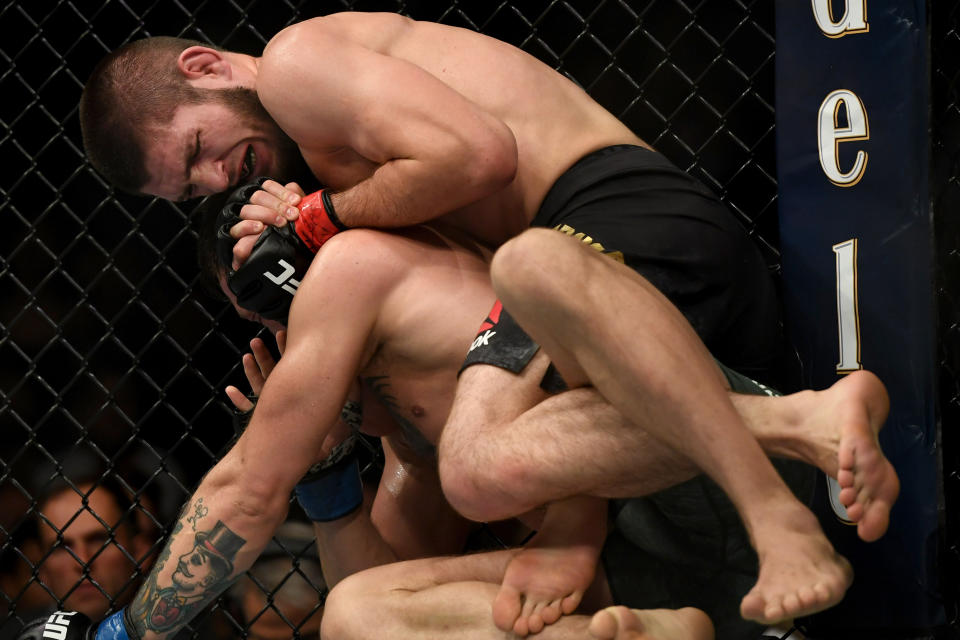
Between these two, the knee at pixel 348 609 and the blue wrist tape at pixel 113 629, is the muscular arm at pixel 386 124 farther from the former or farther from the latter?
the blue wrist tape at pixel 113 629

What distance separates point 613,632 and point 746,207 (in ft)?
3.98

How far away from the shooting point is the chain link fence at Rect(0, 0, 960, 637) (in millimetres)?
2121

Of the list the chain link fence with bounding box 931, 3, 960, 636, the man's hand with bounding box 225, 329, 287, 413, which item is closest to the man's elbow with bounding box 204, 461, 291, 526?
the man's hand with bounding box 225, 329, 287, 413

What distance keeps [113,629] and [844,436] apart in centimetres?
125

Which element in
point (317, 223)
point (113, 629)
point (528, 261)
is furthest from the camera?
point (113, 629)

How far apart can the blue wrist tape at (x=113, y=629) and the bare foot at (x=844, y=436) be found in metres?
1.12

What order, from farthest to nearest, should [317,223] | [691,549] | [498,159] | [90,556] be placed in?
1. [90,556]
2. [317,223]
3. [498,159]
4. [691,549]

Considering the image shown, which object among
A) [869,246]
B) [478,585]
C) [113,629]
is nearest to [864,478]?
[478,585]

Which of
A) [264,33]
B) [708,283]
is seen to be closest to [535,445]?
[708,283]

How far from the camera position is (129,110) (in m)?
1.75

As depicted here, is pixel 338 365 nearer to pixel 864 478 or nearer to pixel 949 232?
pixel 864 478

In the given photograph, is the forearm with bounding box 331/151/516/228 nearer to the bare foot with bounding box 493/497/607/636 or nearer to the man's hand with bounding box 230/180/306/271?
the man's hand with bounding box 230/180/306/271

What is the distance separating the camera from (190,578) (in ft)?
5.22

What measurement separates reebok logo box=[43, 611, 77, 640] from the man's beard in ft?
2.81
